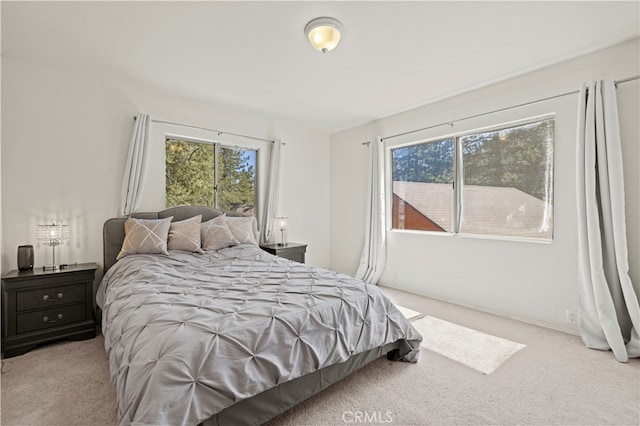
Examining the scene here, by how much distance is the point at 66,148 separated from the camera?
3049mm

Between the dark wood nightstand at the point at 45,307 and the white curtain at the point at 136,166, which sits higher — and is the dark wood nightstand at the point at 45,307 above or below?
below

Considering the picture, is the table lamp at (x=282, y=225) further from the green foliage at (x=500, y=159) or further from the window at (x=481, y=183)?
the green foliage at (x=500, y=159)

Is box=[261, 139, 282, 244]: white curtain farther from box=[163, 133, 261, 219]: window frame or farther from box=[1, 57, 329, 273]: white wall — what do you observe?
box=[1, 57, 329, 273]: white wall

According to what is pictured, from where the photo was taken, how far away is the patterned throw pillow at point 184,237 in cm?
318

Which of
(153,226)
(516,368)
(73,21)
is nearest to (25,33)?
(73,21)

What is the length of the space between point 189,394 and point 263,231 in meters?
3.28

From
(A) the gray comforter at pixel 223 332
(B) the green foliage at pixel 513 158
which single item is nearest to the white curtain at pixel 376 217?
(B) the green foliage at pixel 513 158

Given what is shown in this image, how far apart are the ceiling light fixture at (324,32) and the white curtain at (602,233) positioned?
2209 millimetres

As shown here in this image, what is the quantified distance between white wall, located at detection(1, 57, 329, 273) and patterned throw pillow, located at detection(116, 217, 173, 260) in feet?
1.38

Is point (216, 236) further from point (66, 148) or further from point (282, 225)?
point (66, 148)

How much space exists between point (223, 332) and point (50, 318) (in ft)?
7.17

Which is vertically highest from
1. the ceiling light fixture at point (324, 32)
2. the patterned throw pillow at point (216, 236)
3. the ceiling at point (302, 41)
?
the ceiling at point (302, 41)

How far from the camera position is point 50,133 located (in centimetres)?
296

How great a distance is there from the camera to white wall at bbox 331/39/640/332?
258cm
